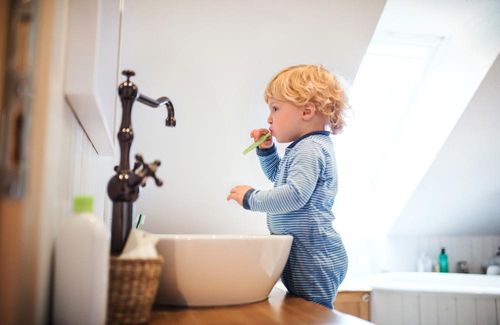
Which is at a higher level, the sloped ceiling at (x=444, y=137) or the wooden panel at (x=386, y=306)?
the sloped ceiling at (x=444, y=137)

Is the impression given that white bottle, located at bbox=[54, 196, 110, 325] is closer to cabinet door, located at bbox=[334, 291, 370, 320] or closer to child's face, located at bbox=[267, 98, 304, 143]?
child's face, located at bbox=[267, 98, 304, 143]

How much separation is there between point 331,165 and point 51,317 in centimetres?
77

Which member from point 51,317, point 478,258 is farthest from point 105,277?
point 478,258

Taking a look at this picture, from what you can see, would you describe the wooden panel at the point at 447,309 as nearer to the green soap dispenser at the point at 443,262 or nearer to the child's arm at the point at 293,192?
the green soap dispenser at the point at 443,262

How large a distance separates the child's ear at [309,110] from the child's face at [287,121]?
0.01 meters

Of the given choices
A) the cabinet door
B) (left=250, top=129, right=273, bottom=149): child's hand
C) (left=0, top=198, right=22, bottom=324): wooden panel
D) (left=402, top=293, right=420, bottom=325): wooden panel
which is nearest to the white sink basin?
(left=0, top=198, right=22, bottom=324): wooden panel

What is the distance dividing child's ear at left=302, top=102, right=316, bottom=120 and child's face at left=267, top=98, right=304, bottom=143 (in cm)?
1

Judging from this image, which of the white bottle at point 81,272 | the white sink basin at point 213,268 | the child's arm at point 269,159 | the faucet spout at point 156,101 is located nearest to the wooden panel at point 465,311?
the child's arm at point 269,159

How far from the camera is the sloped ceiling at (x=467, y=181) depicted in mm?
2533

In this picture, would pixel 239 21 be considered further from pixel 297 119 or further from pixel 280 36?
pixel 297 119

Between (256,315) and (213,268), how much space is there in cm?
12

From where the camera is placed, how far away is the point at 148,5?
5.73 feet

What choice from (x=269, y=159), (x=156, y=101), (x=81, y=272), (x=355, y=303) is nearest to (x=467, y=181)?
(x=355, y=303)

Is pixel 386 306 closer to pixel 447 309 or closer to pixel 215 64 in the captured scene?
pixel 447 309
